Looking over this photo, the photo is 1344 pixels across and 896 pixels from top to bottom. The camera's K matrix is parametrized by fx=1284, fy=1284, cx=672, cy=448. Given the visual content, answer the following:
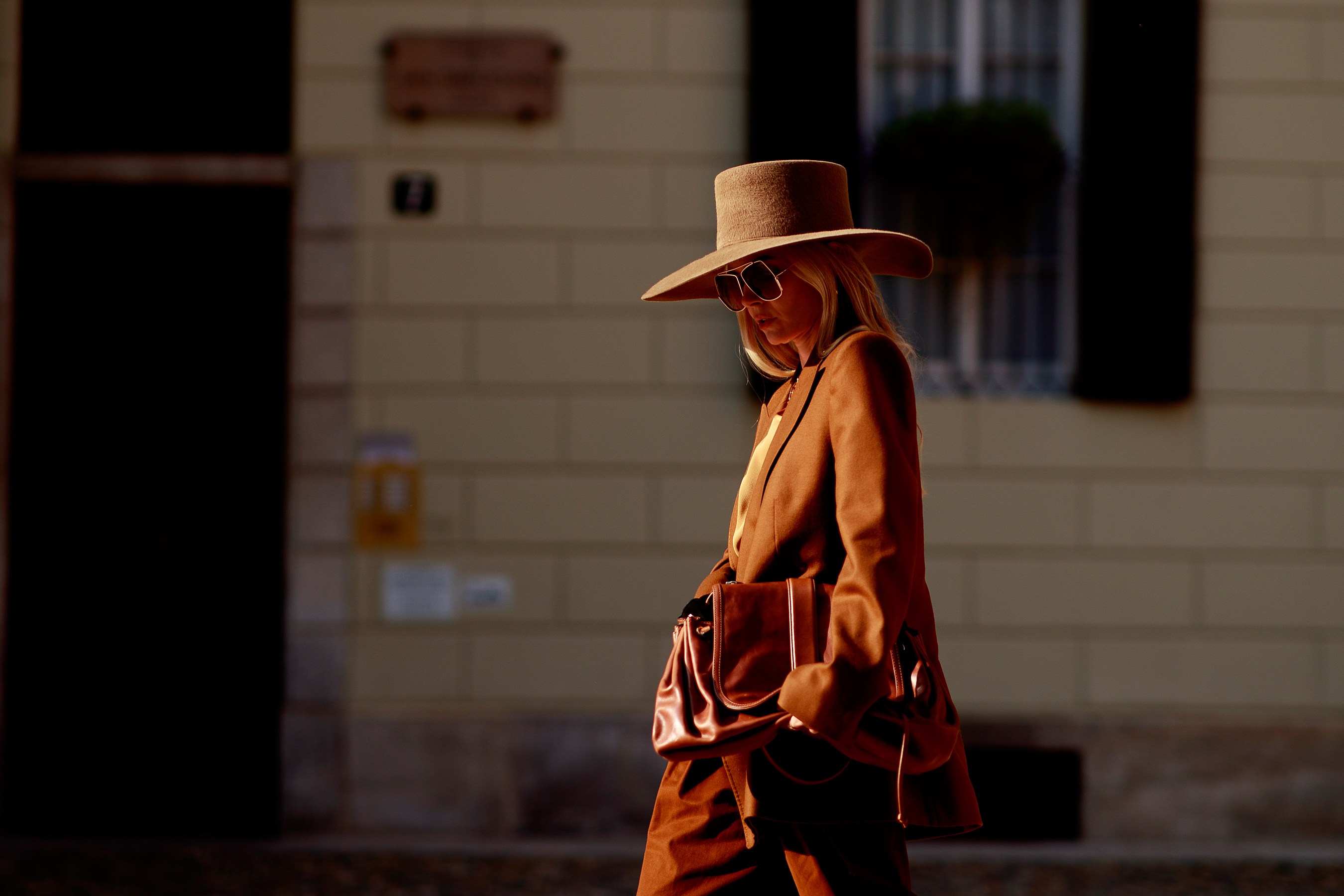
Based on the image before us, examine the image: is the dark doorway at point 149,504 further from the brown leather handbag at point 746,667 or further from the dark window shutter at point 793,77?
the brown leather handbag at point 746,667

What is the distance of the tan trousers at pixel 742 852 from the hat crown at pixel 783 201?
96cm

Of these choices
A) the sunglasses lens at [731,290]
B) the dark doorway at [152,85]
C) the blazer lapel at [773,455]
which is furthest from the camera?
the dark doorway at [152,85]

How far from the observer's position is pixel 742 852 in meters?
2.24

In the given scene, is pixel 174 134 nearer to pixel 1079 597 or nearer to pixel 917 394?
pixel 917 394

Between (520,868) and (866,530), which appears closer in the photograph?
(866,530)

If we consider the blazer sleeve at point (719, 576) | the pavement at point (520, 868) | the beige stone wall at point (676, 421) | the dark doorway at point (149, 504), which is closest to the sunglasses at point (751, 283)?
the blazer sleeve at point (719, 576)

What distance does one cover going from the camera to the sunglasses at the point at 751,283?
2273 mm

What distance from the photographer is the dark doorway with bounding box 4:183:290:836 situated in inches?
215

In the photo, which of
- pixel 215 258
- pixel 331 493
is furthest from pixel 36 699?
pixel 215 258

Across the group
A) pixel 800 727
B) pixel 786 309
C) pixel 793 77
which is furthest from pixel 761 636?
pixel 793 77

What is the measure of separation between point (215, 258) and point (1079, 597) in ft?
12.9

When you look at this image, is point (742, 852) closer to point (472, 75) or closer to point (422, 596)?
point (422, 596)

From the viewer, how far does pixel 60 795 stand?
5.43m

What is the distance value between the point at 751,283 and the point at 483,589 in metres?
3.33
